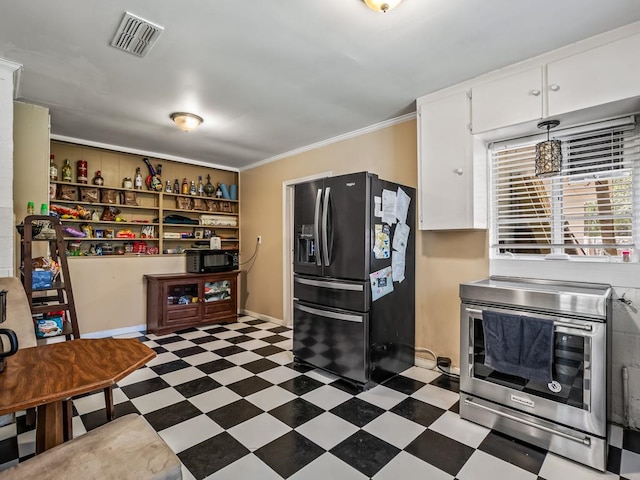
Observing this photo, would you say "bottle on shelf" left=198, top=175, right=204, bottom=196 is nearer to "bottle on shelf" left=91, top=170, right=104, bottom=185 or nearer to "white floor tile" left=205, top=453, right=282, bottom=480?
"bottle on shelf" left=91, top=170, right=104, bottom=185

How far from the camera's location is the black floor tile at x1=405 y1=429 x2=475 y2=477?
181 centimetres

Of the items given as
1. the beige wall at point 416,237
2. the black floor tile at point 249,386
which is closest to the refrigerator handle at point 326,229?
the beige wall at point 416,237

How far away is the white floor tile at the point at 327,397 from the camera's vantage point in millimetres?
2478

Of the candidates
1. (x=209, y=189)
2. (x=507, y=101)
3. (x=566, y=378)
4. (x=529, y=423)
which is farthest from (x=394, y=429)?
(x=209, y=189)

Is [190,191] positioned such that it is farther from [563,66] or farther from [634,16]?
[634,16]

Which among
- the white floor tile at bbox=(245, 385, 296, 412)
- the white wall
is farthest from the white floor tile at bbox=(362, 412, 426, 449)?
the white wall

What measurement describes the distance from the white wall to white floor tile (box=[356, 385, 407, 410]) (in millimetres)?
2818

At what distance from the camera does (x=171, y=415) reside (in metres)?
2.31

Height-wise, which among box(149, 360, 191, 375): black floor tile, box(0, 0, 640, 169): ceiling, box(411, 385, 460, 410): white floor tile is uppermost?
box(0, 0, 640, 169): ceiling

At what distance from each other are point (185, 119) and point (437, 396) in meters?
3.35

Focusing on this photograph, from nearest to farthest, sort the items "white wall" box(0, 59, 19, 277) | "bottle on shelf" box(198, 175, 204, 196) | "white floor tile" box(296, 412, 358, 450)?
"white floor tile" box(296, 412, 358, 450) < "white wall" box(0, 59, 19, 277) < "bottle on shelf" box(198, 175, 204, 196)

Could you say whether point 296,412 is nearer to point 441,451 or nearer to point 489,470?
point 441,451

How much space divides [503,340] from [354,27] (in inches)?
82.4

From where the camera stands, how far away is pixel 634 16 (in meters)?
1.86
